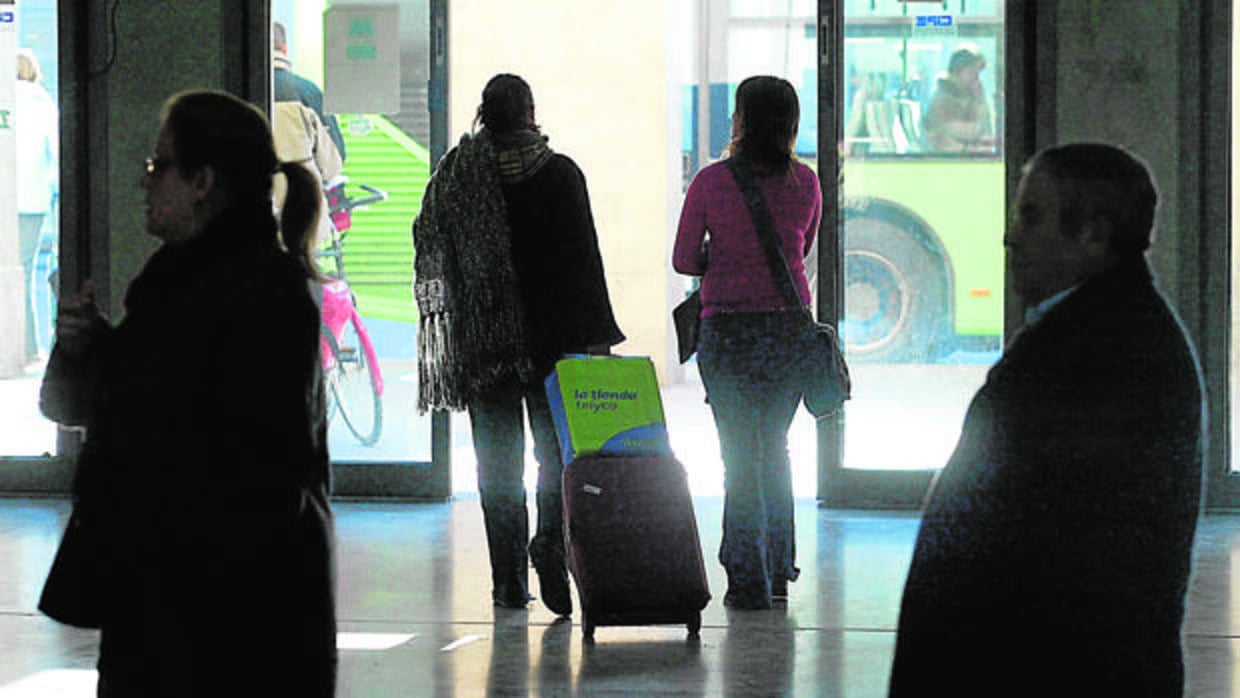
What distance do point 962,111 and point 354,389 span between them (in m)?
3.03

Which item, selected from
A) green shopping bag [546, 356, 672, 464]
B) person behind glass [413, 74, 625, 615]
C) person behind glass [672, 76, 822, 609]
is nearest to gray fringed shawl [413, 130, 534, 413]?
person behind glass [413, 74, 625, 615]

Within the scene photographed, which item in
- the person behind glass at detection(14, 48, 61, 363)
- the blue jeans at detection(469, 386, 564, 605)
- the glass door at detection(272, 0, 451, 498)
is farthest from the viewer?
the person behind glass at detection(14, 48, 61, 363)

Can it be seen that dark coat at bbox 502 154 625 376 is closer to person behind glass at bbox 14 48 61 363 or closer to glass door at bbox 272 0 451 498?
glass door at bbox 272 0 451 498

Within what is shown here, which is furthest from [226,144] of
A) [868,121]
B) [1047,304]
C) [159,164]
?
[868,121]

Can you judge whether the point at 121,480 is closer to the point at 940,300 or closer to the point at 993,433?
the point at 993,433

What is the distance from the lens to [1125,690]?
8.92ft

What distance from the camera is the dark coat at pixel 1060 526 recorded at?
2.68 metres

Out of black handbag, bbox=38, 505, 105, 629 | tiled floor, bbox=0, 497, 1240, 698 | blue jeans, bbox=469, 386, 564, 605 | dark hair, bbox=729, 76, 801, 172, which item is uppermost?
dark hair, bbox=729, 76, 801, 172

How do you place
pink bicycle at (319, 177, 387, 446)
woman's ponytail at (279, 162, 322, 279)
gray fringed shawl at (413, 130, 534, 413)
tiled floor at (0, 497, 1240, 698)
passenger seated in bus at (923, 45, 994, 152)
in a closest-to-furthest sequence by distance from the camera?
woman's ponytail at (279, 162, 322, 279), tiled floor at (0, 497, 1240, 698), gray fringed shawl at (413, 130, 534, 413), passenger seated in bus at (923, 45, 994, 152), pink bicycle at (319, 177, 387, 446)

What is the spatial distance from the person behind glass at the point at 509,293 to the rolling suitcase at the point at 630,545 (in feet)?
1.16

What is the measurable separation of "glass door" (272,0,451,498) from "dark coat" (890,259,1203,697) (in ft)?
21.8

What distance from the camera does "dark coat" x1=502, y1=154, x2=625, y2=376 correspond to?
619 centimetres

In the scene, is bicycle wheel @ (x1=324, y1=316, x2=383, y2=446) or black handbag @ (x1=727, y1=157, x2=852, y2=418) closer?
black handbag @ (x1=727, y1=157, x2=852, y2=418)

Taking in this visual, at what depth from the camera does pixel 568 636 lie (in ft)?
19.8
